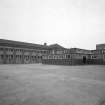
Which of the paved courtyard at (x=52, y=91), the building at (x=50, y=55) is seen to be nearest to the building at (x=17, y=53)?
the building at (x=50, y=55)

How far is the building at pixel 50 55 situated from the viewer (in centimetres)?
3088

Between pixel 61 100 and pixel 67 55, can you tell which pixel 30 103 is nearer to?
pixel 61 100

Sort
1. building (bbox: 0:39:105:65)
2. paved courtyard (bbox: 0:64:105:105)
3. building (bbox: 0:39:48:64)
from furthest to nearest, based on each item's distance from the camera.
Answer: building (bbox: 0:39:48:64)
building (bbox: 0:39:105:65)
paved courtyard (bbox: 0:64:105:105)

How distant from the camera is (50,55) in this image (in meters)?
35.5

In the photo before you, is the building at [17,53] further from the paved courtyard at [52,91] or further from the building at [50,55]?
the paved courtyard at [52,91]

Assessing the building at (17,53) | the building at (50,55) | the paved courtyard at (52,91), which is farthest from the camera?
the building at (17,53)

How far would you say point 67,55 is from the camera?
30.4m

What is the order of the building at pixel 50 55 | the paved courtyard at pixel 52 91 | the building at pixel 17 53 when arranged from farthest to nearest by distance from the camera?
the building at pixel 17 53 < the building at pixel 50 55 < the paved courtyard at pixel 52 91

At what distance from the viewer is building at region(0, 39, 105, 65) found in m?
30.9

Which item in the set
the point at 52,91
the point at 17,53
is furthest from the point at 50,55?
the point at 52,91

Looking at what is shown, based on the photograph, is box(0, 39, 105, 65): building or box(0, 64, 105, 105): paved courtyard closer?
box(0, 64, 105, 105): paved courtyard

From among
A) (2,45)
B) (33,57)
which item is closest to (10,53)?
(2,45)

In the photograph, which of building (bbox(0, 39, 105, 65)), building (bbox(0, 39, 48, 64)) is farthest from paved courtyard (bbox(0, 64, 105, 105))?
→ building (bbox(0, 39, 48, 64))

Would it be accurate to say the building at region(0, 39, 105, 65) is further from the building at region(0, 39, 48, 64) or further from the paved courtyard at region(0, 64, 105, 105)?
the paved courtyard at region(0, 64, 105, 105)
